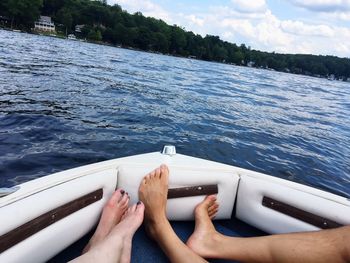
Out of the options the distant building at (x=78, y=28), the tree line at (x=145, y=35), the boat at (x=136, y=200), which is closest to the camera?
the boat at (x=136, y=200)

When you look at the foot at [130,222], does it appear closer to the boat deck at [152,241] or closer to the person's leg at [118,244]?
the person's leg at [118,244]

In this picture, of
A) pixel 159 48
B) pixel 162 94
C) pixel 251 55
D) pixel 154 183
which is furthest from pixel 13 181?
pixel 251 55

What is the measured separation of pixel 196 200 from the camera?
7.41 ft

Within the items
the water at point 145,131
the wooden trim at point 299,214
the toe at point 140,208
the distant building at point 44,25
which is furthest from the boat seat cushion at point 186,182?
the distant building at point 44,25

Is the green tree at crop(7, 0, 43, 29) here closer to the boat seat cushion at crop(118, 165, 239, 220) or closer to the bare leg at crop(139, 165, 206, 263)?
the boat seat cushion at crop(118, 165, 239, 220)

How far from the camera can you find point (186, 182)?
221 centimetres

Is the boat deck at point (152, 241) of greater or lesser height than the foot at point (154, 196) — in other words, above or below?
below

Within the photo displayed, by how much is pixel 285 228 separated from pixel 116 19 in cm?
8599

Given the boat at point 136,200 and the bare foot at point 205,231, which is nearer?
the boat at point 136,200

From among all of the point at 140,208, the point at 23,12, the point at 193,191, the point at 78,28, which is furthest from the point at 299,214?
the point at 78,28

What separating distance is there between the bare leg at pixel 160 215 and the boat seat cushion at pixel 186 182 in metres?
0.06

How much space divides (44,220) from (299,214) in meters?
1.44

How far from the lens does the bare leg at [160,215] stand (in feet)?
5.89

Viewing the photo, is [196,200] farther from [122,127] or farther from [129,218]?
[122,127]
